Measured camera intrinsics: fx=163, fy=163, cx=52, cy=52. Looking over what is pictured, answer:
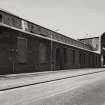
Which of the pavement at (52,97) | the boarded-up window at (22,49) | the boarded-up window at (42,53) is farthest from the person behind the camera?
the boarded-up window at (42,53)

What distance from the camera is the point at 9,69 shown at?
17828mm

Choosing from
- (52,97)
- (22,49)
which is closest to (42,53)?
(22,49)

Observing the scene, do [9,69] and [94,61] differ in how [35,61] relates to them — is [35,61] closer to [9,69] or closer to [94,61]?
[9,69]

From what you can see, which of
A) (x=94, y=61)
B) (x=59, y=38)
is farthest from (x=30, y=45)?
(x=94, y=61)

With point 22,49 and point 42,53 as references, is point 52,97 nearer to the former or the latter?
point 22,49

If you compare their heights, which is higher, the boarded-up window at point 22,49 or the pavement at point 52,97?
the boarded-up window at point 22,49

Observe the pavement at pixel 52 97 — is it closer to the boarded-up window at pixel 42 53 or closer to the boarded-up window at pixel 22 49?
the boarded-up window at pixel 22 49

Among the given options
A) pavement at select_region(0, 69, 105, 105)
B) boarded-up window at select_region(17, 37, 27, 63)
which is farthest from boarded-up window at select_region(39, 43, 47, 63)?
pavement at select_region(0, 69, 105, 105)

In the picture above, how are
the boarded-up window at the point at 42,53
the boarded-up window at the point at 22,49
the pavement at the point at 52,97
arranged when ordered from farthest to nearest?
the boarded-up window at the point at 42,53
the boarded-up window at the point at 22,49
the pavement at the point at 52,97

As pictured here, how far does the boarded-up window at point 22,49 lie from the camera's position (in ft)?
64.6

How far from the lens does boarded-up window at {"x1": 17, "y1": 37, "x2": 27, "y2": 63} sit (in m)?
19.7

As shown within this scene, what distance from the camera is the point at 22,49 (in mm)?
20281

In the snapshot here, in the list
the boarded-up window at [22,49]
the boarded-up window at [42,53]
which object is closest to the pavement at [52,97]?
the boarded-up window at [22,49]

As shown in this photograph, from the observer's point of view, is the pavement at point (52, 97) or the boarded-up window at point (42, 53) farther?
the boarded-up window at point (42, 53)
